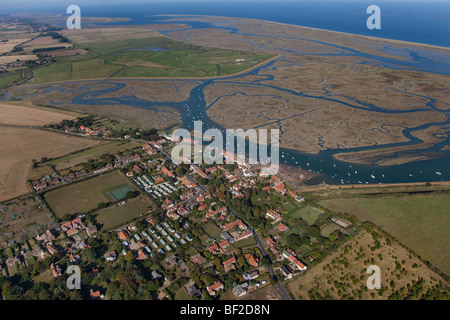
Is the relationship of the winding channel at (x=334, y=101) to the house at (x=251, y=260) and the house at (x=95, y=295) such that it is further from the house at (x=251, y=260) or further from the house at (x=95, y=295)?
the house at (x=95, y=295)

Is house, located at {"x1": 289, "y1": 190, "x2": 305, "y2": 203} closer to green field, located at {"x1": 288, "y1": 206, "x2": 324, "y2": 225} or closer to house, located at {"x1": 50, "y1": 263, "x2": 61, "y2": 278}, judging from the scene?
green field, located at {"x1": 288, "y1": 206, "x2": 324, "y2": 225}

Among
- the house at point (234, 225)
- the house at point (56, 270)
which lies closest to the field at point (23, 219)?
the house at point (56, 270)

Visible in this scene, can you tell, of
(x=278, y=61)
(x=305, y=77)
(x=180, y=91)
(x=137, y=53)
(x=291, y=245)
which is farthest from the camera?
(x=137, y=53)

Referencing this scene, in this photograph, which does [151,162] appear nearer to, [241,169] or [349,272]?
[241,169]

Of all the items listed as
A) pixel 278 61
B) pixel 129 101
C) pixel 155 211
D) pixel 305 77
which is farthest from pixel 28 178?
pixel 278 61

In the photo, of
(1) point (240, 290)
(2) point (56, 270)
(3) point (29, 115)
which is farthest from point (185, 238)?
(3) point (29, 115)

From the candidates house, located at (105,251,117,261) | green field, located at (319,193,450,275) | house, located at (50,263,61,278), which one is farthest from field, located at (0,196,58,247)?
green field, located at (319,193,450,275)
